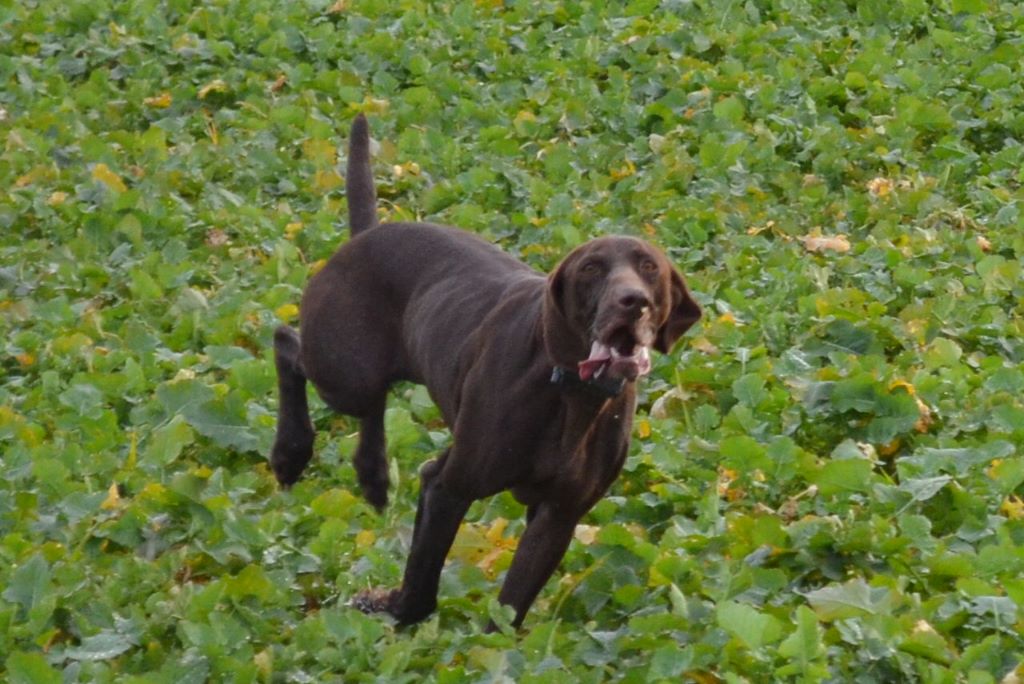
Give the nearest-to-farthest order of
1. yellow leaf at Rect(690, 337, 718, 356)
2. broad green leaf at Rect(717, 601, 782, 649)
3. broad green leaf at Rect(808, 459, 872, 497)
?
broad green leaf at Rect(717, 601, 782, 649), broad green leaf at Rect(808, 459, 872, 497), yellow leaf at Rect(690, 337, 718, 356)

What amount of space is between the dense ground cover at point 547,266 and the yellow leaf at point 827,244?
0.03 m

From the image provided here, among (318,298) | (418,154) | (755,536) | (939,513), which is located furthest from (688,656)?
(418,154)

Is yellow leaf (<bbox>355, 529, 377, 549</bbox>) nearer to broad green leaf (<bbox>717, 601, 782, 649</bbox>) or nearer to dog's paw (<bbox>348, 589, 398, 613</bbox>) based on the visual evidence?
dog's paw (<bbox>348, 589, 398, 613</bbox>)

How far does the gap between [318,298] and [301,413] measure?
578 mm

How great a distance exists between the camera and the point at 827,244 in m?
8.55

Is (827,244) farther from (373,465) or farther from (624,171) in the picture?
(373,465)

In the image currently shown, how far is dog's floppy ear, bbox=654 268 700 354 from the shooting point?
4883 millimetres

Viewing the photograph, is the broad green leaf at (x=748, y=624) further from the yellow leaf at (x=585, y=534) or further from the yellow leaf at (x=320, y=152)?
the yellow leaf at (x=320, y=152)

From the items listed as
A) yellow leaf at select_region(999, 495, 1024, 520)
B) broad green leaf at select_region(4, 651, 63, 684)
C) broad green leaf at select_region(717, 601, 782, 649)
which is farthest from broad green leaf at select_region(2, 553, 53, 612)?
yellow leaf at select_region(999, 495, 1024, 520)

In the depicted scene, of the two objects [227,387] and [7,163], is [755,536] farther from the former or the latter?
[7,163]

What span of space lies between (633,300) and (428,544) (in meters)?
1.19

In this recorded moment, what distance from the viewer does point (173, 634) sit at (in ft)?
17.3

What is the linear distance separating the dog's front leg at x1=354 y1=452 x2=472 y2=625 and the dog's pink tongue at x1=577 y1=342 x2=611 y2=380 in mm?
720

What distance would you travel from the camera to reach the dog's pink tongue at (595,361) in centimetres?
461
